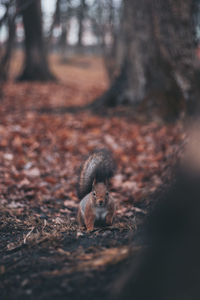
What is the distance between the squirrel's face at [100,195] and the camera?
2.89m

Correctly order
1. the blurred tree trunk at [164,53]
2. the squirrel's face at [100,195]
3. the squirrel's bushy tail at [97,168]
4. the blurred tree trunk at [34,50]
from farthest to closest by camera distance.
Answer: the blurred tree trunk at [34,50]
the blurred tree trunk at [164,53]
the squirrel's bushy tail at [97,168]
the squirrel's face at [100,195]

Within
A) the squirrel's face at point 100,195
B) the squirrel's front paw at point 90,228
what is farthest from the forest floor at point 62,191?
the squirrel's face at point 100,195

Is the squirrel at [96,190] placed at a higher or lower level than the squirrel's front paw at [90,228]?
higher

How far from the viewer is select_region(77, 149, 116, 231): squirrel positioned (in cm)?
294

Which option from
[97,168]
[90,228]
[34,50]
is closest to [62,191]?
[97,168]

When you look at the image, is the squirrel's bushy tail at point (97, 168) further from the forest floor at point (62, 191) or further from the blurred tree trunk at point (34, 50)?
the blurred tree trunk at point (34, 50)

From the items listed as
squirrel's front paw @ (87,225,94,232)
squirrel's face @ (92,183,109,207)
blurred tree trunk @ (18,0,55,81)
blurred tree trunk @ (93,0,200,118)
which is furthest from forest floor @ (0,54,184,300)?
blurred tree trunk @ (18,0,55,81)

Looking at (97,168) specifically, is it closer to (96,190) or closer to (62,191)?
(96,190)

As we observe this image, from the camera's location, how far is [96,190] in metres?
2.92

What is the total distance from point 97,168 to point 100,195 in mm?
336

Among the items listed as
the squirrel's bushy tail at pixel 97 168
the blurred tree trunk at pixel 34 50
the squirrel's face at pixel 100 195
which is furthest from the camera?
the blurred tree trunk at pixel 34 50

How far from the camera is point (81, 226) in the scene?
121 inches

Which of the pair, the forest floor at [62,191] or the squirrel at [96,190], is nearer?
the forest floor at [62,191]

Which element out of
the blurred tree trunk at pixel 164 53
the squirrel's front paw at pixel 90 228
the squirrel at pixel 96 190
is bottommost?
the squirrel's front paw at pixel 90 228
